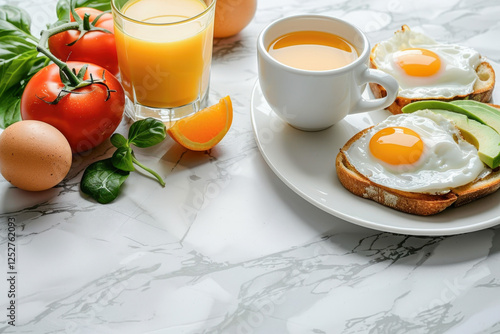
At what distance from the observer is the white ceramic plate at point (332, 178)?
1604mm

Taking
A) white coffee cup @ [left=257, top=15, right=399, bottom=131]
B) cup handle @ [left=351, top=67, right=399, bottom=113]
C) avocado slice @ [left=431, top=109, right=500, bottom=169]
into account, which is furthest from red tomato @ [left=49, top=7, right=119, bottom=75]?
avocado slice @ [left=431, top=109, right=500, bottom=169]

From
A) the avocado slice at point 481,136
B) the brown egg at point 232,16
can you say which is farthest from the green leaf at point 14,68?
the avocado slice at point 481,136

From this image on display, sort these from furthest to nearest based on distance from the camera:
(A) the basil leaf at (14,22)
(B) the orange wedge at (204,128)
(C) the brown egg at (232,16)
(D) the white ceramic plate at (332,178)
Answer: (C) the brown egg at (232,16)
(A) the basil leaf at (14,22)
(B) the orange wedge at (204,128)
(D) the white ceramic plate at (332,178)

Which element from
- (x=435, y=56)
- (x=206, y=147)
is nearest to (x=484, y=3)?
(x=435, y=56)

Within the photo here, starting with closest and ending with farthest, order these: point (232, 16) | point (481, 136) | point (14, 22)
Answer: point (481, 136), point (14, 22), point (232, 16)

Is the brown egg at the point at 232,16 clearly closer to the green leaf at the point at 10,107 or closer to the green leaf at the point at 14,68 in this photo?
the green leaf at the point at 14,68

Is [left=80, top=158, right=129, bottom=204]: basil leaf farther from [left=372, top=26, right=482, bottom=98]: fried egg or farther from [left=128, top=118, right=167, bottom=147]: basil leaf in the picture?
[left=372, top=26, right=482, bottom=98]: fried egg

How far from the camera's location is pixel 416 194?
163 centimetres

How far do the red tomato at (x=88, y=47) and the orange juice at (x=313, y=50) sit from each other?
596 millimetres

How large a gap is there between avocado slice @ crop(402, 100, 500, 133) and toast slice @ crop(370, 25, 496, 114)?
0.08m

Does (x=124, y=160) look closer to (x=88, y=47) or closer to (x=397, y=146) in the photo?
(x=88, y=47)

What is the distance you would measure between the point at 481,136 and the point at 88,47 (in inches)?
53.5

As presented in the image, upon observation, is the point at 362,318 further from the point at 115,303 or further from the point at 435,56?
the point at 435,56

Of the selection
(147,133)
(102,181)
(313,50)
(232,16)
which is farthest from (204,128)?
(232,16)
